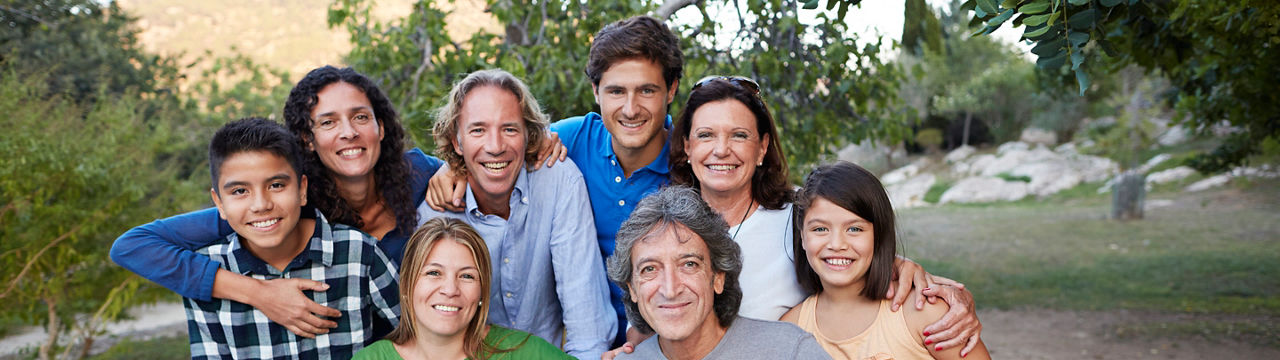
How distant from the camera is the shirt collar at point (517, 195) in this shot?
3132 millimetres

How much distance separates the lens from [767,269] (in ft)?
9.90

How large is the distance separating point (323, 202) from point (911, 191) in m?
25.1

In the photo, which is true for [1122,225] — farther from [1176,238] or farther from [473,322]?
[473,322]

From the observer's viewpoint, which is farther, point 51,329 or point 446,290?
point 51,329

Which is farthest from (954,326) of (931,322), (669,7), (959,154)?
(959,154)

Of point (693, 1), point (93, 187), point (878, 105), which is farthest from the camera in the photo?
point (93, 187)

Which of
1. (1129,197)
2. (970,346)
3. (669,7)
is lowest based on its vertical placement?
(1129,197)

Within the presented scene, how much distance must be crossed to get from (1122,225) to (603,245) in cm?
1709

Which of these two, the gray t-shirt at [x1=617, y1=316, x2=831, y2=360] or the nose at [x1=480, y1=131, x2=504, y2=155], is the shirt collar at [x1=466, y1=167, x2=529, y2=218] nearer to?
the nose at [x1=480, y1=131, x2=504, y2=155]

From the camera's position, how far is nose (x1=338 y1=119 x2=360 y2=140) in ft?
10.1

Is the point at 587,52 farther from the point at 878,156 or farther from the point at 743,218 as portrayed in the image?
the point at 878,156

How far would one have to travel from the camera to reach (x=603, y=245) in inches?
133

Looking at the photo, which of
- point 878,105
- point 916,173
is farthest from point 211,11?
point 878,105

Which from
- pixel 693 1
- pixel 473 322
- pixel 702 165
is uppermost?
pixel 693 1
